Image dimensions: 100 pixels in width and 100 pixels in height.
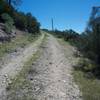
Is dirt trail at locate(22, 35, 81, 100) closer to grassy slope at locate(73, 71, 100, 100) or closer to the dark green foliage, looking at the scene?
grassy slope at locate(73, 71, 100, 100)

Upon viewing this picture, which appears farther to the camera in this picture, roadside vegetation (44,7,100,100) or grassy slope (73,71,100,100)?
roadside vegetation (44,7,100,100)

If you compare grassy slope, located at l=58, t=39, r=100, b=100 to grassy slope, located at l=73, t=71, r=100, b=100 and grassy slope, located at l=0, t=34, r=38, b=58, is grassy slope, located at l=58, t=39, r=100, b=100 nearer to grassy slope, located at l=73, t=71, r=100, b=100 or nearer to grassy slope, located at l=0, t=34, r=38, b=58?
grassy slope, located at l=73, t=71, r=100, b=100

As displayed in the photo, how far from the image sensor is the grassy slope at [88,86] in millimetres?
8430

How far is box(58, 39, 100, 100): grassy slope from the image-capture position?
8.43m

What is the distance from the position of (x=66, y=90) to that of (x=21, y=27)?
33.0 metres

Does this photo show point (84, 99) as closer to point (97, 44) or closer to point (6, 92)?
point (6, 92)

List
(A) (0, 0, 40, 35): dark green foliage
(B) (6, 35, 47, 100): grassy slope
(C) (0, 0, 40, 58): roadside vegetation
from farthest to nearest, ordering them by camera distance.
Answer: (A) (0, 0, 40, 35): dark green foliage, (C) (0, 0, 40, 58): roadside vegetation, (B) (6, 35, 47, 100): grassy slope

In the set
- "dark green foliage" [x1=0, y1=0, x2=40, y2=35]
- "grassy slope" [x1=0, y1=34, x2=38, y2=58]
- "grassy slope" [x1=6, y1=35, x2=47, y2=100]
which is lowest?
"grassy slope" [x1=6, y1=35, x2=47, y2=100]

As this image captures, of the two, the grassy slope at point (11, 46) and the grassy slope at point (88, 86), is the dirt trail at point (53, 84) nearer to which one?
the grassy slope at point (88, 86)

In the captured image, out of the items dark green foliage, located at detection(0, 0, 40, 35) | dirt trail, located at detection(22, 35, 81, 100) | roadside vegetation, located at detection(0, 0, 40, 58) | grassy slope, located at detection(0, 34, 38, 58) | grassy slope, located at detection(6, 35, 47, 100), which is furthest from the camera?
dark green foliage, located at detection(0, 0, 40, 35)

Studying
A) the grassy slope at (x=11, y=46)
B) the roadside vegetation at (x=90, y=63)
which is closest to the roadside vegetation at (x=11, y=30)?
the grassy slope at (x=11, y=46)

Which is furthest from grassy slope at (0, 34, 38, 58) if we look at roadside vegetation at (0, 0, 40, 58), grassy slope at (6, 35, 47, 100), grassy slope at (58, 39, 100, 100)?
grassy slope at (58, 39, 100, 100)

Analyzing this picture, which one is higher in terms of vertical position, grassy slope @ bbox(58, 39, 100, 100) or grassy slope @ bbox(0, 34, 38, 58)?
grassy slope @ bbox(0, 34, 38, 58)

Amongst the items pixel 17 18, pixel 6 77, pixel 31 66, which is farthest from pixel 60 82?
pixel 17 18
